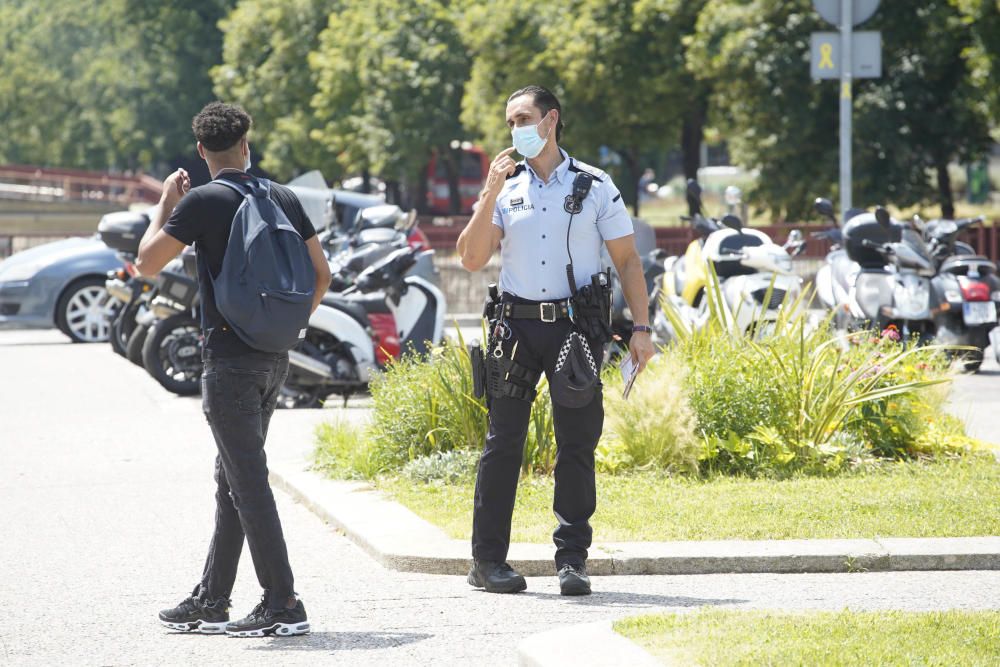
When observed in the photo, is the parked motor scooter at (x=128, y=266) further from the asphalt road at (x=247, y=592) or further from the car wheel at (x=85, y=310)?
the asphalt road at (x=247, y=592)

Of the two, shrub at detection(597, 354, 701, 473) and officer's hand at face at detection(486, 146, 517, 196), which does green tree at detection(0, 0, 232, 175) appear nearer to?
shrub at detection(597, 354, 701, 473)

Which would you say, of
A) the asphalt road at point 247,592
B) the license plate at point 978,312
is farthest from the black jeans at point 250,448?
the license plate at point 978,312

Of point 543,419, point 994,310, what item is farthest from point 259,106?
point 543,419

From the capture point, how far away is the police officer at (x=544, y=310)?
6.42 meters

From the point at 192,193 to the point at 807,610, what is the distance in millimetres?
2452

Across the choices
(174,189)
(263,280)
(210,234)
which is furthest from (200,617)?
(174,189)

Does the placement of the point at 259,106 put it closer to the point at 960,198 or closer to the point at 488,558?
the point at 960,198

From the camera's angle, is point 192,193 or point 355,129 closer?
point 192,193

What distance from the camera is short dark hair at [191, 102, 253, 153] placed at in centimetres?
583

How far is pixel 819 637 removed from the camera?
5230mm

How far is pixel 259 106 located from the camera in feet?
176

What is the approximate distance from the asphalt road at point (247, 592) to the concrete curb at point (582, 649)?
0.29 m

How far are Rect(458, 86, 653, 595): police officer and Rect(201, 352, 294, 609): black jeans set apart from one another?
3.02 ft

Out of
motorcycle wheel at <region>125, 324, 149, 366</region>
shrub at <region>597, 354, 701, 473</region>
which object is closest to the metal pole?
motorcycle wheel at <region>125, 324, 149, 366</region>
